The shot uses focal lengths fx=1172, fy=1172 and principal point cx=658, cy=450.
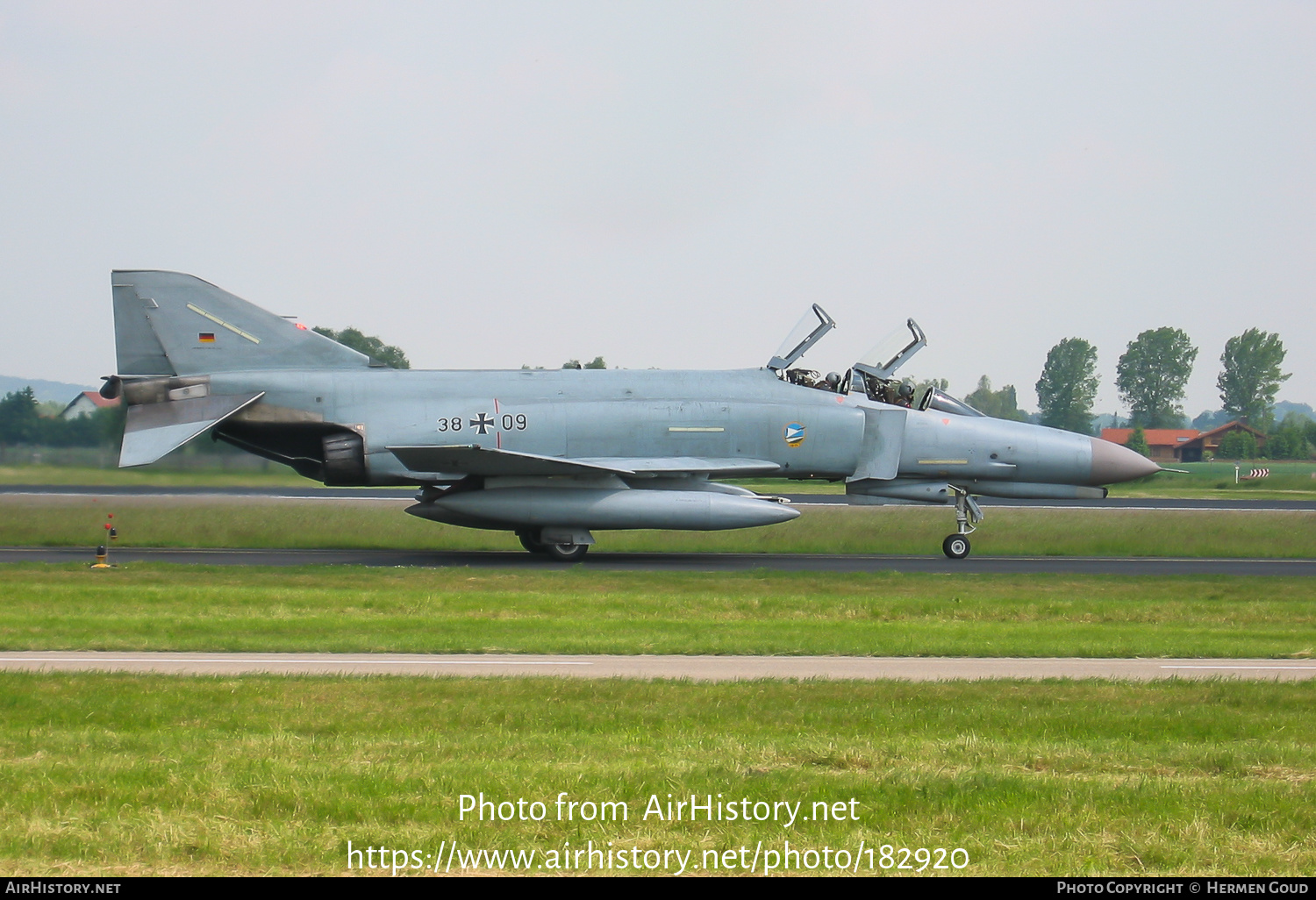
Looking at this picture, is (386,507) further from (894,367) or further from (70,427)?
(894,367)

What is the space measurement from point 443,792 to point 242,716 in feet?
8.31

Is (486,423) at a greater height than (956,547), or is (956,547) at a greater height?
(486,423)

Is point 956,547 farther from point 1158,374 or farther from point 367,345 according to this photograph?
point 1158,374

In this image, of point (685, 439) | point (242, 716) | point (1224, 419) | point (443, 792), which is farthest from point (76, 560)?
point (1224, 419)

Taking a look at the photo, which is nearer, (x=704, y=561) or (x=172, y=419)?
(x=172, y=419)

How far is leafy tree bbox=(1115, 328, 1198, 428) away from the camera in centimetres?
6812

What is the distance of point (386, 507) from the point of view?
27719 millimetres

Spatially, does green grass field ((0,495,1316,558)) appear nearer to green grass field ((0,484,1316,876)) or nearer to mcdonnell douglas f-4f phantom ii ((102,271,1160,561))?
mcdonnell douglas f-4f phantom ii ((102,271,1160,561))

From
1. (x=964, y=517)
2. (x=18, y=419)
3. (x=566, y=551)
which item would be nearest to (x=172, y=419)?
(x=566, y=551)

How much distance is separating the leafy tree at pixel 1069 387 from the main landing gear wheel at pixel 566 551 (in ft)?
90.8

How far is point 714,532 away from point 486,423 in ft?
22.8

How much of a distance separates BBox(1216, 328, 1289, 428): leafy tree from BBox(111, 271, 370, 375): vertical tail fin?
236ft

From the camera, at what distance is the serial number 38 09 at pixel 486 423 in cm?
2050

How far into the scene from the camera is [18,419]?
87.1 ft
